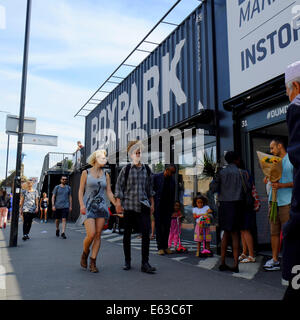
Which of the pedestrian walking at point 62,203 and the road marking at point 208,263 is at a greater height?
the pedestrian walking at point 62,203

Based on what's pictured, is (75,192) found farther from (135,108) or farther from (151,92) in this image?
(151,92)

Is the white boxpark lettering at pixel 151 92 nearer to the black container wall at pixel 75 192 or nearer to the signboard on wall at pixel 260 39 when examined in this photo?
the signboard on wall at pixel 260 39

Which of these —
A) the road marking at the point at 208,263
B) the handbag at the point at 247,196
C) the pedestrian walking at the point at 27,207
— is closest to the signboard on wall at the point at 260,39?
the handbag at the point at 247,196

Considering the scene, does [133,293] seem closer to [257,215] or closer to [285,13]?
[257,215]

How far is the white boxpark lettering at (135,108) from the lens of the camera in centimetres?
936

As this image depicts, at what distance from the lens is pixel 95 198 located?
15.5 ft

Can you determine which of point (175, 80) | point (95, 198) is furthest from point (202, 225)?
point (175, 80)

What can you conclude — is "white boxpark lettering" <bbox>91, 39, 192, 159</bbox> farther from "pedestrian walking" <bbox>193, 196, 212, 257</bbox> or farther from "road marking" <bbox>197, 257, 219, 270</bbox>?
"road marking" <bbox>197, 257, 219, 270</bbox>

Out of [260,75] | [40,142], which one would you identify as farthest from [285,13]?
[40,142]

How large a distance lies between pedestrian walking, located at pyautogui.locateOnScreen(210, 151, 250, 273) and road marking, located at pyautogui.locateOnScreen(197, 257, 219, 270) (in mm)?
400

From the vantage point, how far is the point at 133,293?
3365 mm

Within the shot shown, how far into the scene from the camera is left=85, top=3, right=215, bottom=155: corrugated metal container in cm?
784

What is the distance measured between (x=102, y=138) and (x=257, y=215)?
35.7 feet

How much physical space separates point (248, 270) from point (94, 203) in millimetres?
2474
